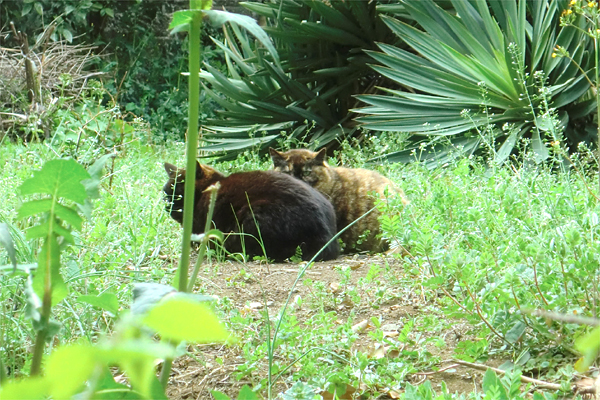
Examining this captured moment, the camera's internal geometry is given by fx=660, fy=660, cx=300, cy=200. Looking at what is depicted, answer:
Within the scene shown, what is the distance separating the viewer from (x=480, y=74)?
5574mm

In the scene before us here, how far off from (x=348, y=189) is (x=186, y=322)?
4.32m

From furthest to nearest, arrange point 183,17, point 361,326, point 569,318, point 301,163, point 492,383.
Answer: point 301,163 < point 361,326 < point 492,383 < point 183,17 < point 569,318

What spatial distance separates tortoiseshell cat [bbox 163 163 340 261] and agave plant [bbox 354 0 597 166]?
1791mm

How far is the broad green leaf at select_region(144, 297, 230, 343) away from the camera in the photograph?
0.24 metres

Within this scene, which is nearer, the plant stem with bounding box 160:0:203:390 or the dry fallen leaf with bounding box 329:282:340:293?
the plant stem with bounding box 160:0:203:390

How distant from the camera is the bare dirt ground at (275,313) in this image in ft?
5.96

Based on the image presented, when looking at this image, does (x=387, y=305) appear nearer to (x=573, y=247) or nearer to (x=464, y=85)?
(x=573, y=247)

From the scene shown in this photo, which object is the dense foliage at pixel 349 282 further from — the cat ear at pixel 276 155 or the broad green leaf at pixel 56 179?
the cat ear at pixel 276 155

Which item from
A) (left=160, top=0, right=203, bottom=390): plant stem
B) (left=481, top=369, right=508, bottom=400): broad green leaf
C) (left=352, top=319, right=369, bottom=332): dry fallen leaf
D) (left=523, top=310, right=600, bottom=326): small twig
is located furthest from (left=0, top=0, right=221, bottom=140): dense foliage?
(left=523, top=310, right=600, bottom=326): small twig

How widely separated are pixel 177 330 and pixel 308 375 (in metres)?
1.56

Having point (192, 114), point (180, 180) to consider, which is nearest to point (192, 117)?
point (192, 114)

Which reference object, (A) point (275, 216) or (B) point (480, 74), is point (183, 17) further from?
(B) point (480, 74)

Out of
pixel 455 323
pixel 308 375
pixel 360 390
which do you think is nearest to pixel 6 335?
pixel 308 375

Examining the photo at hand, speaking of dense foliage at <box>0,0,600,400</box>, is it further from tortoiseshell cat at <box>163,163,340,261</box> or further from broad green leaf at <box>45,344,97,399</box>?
tortoiseshell cat at <box>163,163,340,261</box>
